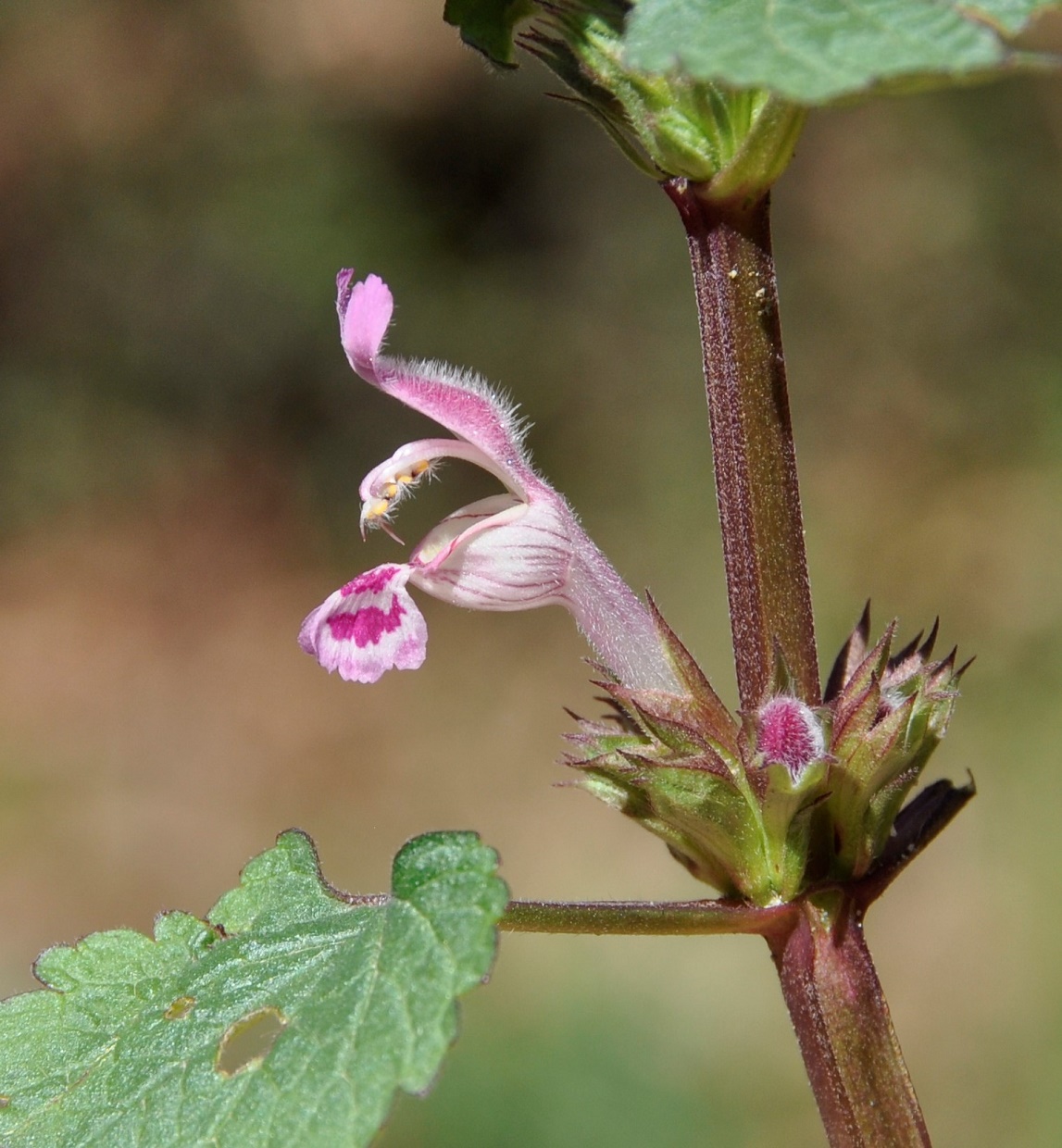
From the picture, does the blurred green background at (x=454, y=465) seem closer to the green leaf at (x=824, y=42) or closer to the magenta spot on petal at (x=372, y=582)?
the magenta spot on petal at (x=372, y=582)

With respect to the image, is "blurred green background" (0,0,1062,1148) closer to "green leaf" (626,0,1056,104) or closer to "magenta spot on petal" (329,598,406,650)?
"magenta spot on petal" (329,598,406,650)

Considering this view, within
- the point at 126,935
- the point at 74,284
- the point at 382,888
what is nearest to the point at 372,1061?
the point at 126,935

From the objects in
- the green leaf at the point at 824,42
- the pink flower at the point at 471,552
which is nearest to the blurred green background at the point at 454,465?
the pink flower at the point at 471,552

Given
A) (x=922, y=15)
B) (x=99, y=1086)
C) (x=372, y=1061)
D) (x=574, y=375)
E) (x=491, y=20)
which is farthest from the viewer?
(x=574, y=375)

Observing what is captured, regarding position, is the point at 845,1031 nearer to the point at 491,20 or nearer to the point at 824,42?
the point at 824,42

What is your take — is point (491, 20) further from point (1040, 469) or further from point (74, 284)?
point (74, 284)

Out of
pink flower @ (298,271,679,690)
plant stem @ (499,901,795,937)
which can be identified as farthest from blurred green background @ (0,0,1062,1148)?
plant stem @ (499,901,795,937)

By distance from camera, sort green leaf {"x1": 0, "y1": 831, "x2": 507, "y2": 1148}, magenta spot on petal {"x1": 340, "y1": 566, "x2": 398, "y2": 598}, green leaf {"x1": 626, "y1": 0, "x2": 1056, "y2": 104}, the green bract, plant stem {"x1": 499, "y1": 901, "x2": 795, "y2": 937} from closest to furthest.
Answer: green leaf {"x1": 626, "y1": 0, "x2": 1056, "y2": 104} < green leaf {"x1": 0, "y1": 831, "x2": 507, "y2": 1148} < plant stem {"x1": 499, "y1": 901, "x2": 795, "y2": 937} < the green bract < magenta spot on petal {"x1": 340, "y1": 566, "x2": 398, "y2": 598}
